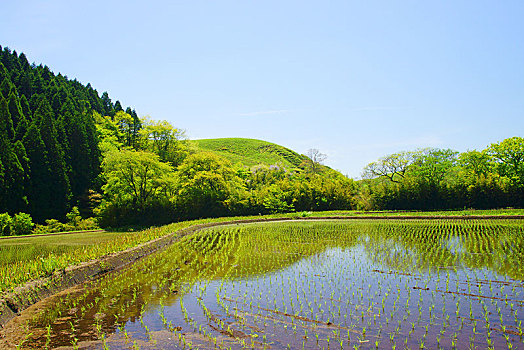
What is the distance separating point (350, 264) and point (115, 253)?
7967 mm

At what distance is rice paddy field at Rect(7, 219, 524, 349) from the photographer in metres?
4.88

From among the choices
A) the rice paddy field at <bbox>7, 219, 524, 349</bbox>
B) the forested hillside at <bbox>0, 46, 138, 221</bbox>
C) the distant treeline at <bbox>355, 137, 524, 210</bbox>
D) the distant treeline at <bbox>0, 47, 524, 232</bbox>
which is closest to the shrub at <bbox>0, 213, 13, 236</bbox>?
the distant treeline at <bbox>0, 47, 524, 232</bbox>

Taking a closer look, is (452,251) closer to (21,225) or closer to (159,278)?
(159,278)

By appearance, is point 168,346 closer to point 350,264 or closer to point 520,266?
point 350,264

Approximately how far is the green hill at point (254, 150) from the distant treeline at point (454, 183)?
44848 millimetres

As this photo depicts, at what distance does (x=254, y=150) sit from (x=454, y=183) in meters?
66.1

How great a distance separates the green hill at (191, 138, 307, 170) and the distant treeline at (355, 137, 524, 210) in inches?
1766

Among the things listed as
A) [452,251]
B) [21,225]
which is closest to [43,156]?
[21,225]

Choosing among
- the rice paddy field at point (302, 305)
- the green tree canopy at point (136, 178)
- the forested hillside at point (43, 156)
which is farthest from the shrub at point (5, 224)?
the rice paddy field at point (302, 305)

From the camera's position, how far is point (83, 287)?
8.67 meters

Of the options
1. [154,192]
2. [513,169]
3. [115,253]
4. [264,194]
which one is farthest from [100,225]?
[513,169]

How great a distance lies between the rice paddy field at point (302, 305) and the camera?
4875 millimetres

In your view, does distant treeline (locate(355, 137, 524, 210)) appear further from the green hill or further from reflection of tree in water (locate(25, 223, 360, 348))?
the green hill

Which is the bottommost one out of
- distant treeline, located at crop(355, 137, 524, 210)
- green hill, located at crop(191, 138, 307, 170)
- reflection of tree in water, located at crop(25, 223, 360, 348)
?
reflection of tree in water, located at crop(25, 223, 360, 348)
